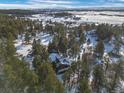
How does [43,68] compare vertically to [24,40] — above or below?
above

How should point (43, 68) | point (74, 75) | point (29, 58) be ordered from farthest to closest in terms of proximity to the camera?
point (29, 58) → point (74, 75) → point (43, 68)

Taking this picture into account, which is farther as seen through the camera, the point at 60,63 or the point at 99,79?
the point at 60,63

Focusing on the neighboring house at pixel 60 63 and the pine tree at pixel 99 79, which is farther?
the neighboring house at pixel 60 63

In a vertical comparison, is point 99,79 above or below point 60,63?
above

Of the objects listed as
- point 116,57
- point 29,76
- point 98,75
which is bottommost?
point 116,57

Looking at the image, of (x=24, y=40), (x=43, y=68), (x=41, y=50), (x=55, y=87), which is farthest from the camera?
(x=24, y=40)

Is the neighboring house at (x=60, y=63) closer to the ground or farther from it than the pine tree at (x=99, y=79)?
closer to the ground

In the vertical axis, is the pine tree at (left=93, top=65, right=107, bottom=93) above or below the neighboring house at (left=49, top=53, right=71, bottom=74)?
above

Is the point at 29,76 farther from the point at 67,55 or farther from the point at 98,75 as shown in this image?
the point at 67,55

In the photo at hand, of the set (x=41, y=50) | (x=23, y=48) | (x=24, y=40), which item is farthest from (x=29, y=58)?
(x=24, y=40)

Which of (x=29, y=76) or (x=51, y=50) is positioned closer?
(x=29, y=76)

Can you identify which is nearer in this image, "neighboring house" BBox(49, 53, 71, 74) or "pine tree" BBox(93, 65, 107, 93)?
"pine tree" BBox(93, 65, 107, 93)
